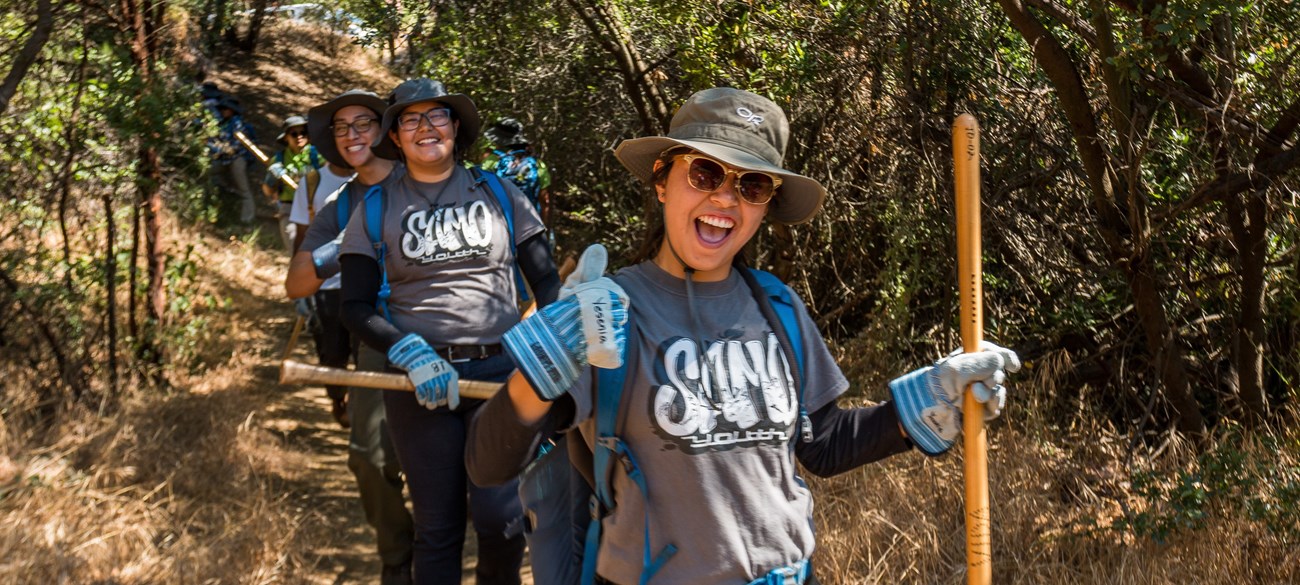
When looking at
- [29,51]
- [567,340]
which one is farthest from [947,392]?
[29,51]

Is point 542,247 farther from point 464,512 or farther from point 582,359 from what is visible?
point 582,359

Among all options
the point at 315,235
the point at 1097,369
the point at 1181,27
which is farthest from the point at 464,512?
the point at 1097,369

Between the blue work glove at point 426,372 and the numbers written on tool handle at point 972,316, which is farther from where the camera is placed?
the blue work glove at point 426,372

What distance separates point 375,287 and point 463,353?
350 millimetres

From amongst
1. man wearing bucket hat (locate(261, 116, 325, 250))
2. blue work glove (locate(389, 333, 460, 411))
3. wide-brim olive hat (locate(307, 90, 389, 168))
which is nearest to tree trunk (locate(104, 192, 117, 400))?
man wearing bucket hat (locate(261, 116, 325, 250))

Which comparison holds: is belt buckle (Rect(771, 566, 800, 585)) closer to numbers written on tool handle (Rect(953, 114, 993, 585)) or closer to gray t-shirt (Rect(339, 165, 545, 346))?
numbers written on tool handle (Rect(953, 114, 993, 585))

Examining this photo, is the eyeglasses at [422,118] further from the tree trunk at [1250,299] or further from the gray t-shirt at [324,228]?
the tree trunk at [1250,299]

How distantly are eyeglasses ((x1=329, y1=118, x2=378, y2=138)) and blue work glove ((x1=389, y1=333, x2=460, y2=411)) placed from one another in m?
1.44

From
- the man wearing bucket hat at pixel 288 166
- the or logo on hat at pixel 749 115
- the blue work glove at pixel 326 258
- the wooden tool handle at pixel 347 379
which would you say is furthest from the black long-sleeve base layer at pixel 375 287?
the man wearing bucket hat at pixel 288 166

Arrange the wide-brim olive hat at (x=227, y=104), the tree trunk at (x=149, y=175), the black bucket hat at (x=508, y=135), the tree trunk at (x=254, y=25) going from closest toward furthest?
the tree trunk at (x=149, y=175), the black bucket hat at (x=508, y=135), the wide-brim olive hat at (x=227, y=104), the tree trunk at (x=254, y=25)

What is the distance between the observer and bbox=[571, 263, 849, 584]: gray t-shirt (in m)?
2.16

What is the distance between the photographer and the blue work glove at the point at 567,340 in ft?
6.52

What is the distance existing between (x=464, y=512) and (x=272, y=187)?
5.48 m

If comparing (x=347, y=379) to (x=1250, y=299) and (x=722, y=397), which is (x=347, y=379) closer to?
(x=722, y=397)
